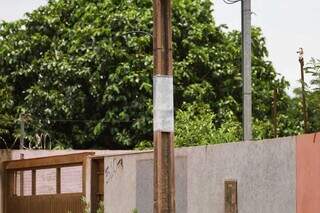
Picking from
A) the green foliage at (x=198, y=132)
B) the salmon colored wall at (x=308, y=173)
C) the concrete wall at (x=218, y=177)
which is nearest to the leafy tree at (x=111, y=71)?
the green foliage at (x=198, y=132)

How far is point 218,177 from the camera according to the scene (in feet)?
53.2

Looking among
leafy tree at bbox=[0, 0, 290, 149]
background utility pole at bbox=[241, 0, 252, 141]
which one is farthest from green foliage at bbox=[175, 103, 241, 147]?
background utility pole at bbox=[241, 0, 252, 141]

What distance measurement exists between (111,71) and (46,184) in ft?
40.6

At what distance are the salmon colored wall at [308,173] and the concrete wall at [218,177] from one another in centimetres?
17

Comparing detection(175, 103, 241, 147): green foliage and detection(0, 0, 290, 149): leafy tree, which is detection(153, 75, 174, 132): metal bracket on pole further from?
detection(0, 0, 290, 149): leafy tree

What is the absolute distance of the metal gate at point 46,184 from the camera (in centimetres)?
2261

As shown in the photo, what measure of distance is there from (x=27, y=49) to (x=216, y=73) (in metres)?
7.63

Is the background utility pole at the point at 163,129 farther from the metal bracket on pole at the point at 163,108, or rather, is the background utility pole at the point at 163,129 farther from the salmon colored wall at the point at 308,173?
the salmon colored wall at the point at 308,173

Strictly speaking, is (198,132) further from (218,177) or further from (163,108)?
(163,108)

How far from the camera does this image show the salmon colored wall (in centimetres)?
1338

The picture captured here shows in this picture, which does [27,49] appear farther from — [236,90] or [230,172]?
[230,172]

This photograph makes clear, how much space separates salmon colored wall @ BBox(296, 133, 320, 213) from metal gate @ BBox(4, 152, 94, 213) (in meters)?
8.32

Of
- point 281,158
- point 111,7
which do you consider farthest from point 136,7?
point 281,158

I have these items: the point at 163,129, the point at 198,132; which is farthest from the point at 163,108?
the point at 198,132
